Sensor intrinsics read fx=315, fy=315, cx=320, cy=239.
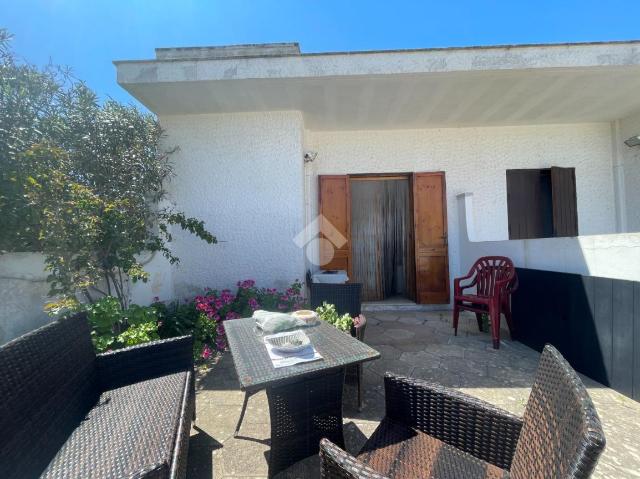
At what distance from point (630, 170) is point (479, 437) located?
267 inches

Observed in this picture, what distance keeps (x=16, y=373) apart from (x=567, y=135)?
7.91 meters

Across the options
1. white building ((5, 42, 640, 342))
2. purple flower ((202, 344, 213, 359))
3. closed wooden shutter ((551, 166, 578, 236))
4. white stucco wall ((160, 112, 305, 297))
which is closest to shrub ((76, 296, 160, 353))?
purple flower ((202, 344, 213, 359))

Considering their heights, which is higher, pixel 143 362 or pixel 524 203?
pixel 524 203

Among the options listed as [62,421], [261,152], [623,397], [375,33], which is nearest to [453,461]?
[62,421]

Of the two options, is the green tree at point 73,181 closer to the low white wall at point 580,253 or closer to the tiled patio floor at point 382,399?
the tiled patio floor at point 382,399

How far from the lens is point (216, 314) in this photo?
4113mm

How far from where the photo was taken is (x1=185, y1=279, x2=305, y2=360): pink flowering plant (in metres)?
3.76

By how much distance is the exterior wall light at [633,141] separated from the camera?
5.23 metres

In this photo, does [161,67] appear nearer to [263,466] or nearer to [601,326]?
[263,466]

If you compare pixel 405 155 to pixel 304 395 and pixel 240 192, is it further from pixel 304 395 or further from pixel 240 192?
pixel 304 395

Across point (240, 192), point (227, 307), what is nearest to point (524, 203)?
point (240, 192)

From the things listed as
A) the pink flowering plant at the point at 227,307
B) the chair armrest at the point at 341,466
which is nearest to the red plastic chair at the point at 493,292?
the pink flowering plant at the point at 227,307

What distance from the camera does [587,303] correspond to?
301cm

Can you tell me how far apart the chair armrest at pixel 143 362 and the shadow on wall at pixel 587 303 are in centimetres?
349
